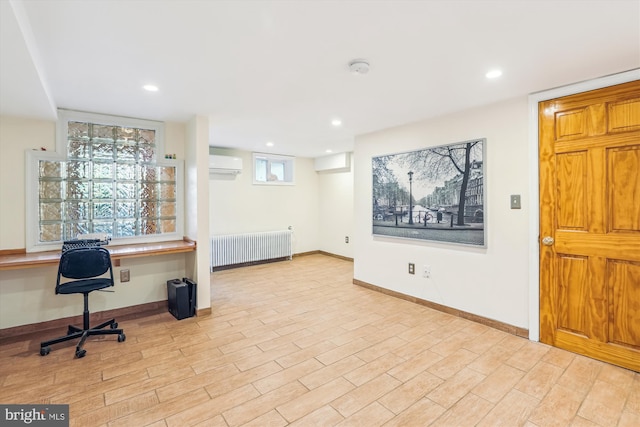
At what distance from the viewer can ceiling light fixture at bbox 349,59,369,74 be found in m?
2.12

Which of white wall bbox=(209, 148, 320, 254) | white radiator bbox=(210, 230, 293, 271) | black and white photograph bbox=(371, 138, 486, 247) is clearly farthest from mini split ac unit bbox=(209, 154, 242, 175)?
black and white photograph bbox=(371, 138, 486, 247)

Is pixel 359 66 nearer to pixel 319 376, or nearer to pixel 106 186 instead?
pixel 319 376

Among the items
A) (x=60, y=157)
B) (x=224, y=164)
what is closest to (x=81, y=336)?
(x=60, y=157)

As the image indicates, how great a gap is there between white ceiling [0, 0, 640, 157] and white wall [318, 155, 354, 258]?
3.18m

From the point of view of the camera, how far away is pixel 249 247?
5.82m

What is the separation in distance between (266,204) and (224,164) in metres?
1.23

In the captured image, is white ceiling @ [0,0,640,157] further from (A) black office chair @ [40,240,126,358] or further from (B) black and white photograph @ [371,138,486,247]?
(A) black office chair @ [40,240,126,358]

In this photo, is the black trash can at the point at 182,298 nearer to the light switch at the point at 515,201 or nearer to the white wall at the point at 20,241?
the white wall at the point at 20,241

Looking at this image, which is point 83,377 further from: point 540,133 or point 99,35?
point 540,133

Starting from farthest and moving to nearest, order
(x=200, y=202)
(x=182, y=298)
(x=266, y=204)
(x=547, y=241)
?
(x=266, y=204)
(x=200, y=202)
(x=182, y=298)
(x=547, y=241)

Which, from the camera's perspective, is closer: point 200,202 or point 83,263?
point 83,263

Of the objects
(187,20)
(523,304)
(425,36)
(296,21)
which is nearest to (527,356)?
(523,304)

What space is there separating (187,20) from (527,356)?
3397 mm

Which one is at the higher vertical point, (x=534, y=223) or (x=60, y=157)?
(x=60, y=157)
